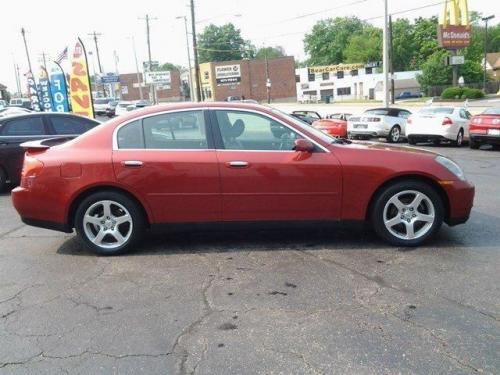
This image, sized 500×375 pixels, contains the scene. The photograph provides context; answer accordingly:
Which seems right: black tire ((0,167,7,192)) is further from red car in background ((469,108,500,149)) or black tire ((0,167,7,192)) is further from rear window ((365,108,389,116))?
rear window ((365,108,389,116))

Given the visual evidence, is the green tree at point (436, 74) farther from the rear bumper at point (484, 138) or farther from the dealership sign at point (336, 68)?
the rear bumper at point (484, 138)

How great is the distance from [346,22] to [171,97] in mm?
45373

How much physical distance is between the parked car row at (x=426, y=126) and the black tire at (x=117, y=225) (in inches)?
363

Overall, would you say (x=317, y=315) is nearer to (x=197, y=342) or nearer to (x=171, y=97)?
(x=197, y=342)

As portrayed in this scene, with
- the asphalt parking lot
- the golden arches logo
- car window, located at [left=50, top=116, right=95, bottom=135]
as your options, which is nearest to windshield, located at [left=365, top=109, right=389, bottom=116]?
car window, located at [left=50, top=116, right=95, bottom=135]

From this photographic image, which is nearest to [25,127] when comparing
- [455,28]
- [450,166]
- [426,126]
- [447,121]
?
[450,166]

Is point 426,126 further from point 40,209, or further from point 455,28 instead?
point 455,28

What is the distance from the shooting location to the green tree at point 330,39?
4535 inches

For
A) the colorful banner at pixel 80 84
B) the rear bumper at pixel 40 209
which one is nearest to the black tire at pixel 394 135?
the colorful banner at pixel 80 84

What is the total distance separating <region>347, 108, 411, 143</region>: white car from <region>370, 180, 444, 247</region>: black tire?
49.2ft

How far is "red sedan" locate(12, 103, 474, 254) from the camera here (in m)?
5.14

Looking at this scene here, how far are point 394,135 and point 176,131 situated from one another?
1606cm

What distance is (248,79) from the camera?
83062 mm

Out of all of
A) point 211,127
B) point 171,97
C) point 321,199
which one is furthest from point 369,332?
point 171,97
